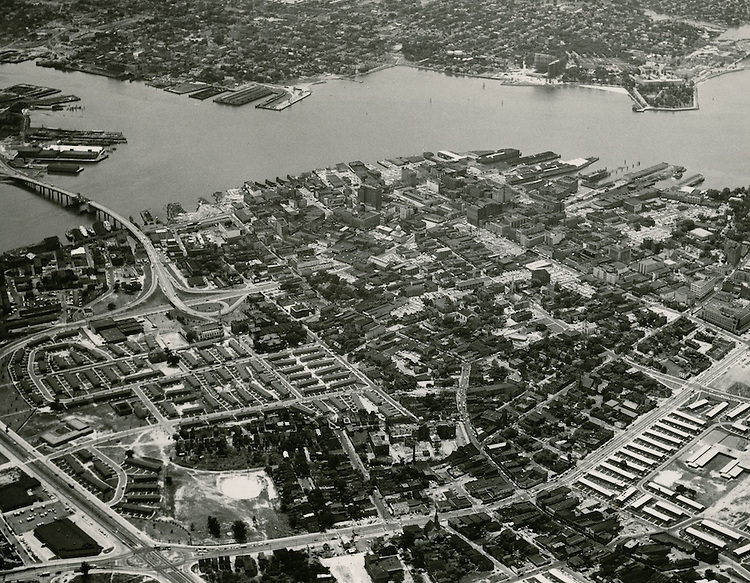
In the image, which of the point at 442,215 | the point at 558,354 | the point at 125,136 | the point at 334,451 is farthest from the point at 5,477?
the point at 125,136

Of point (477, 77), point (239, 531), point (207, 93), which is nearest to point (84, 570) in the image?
point (239, 531)

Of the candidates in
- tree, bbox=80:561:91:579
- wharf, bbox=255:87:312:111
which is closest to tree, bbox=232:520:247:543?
tree, bbox=80:561:91:579

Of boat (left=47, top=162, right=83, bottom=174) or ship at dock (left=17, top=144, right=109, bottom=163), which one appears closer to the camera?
boat (left=47, top=162, right=83, bottom=174)

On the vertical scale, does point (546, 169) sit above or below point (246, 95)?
below

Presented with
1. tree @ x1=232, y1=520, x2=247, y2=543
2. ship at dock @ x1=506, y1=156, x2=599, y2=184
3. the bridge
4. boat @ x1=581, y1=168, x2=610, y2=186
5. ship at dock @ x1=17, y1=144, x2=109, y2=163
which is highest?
ship at dock @ x1=17, y1=144, x2=109, y2=163

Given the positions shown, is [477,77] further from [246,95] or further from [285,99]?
[246,95]

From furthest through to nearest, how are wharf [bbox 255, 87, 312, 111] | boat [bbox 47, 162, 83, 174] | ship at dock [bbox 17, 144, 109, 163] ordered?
wharf [bbox 255, 87, 312, 111], ship at dock [bbox 17, 144, 109, 163], boat [bbox 47, 162, 83, 174]

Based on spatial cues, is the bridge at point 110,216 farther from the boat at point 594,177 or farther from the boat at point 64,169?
the boat at point 594,177

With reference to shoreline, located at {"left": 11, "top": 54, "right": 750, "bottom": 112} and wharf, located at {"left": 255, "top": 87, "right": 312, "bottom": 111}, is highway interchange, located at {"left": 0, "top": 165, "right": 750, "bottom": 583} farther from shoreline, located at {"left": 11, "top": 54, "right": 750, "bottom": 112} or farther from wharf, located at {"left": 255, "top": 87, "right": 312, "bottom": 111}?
shoreline, located at {"left": 11, "top": 54, "right": 750, "bottom": 112}
